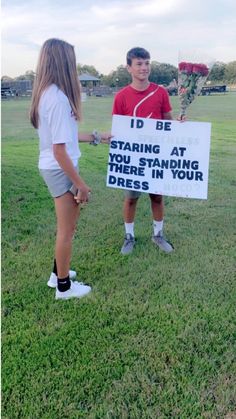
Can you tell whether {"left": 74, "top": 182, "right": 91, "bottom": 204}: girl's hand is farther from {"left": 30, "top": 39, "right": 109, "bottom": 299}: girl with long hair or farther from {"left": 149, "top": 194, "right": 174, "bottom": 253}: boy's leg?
{"left": 149, "top": 194, "right": 174, "bottom": 253}: boy's leg

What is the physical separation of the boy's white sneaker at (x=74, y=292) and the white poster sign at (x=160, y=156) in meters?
1.00

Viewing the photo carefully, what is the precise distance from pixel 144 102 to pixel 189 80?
0.39 metres

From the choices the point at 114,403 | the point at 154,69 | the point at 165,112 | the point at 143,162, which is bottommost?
the point at 114,403

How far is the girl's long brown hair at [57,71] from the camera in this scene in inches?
96.9

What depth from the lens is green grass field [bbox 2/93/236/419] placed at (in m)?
2.08

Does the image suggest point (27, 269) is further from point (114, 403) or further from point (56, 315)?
point (114, 403)

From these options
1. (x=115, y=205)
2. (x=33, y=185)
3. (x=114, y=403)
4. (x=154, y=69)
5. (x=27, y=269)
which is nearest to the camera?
(x=114, y=403)

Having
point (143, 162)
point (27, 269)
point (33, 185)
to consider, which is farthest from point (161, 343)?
point (33, 185)

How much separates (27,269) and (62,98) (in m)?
1.56

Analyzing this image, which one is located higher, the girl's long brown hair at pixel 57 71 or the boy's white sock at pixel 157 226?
the girl's long brown hair at pixel 57 71

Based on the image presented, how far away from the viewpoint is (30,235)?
164 inches

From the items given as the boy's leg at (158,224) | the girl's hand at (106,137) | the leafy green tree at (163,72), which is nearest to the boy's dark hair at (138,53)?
the girl's hand at (106,137)

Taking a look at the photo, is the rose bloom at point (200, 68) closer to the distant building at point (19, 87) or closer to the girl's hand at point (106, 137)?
the girl's hand at point (106, 137)

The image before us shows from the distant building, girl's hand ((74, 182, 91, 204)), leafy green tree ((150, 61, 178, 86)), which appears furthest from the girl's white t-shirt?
the distant building
